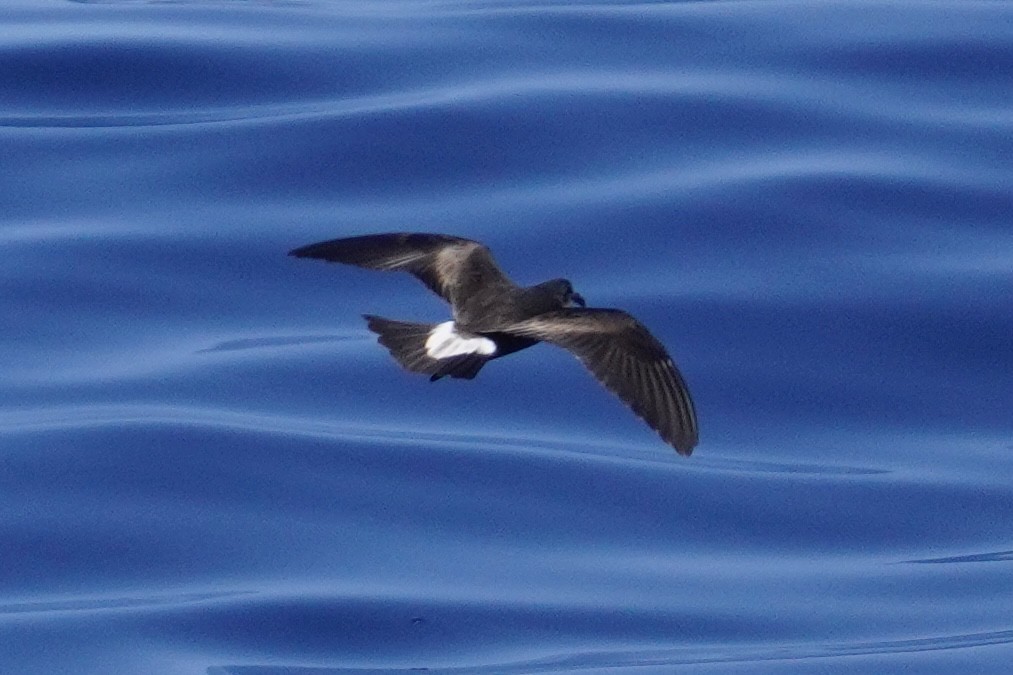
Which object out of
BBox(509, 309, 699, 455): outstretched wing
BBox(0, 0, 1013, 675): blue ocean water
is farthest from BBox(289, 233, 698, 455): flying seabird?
BBox(0, 0, 1013, 675): blue ocean water

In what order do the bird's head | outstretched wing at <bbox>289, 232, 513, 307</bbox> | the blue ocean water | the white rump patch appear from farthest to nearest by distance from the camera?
1. the blue ocean water
2. outstretched wing at <bbox>289, 232, 513, 307</bbox>
3. the bird's head
4. the white rump patch

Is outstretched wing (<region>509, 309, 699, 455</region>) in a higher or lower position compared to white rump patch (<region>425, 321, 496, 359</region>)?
lower

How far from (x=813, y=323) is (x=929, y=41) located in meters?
3.46

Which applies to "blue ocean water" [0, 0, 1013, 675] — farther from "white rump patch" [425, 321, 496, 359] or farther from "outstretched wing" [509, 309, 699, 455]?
"outstretched wing" [509, 309, 699, 455]

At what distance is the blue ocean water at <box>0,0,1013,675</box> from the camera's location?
738 cm

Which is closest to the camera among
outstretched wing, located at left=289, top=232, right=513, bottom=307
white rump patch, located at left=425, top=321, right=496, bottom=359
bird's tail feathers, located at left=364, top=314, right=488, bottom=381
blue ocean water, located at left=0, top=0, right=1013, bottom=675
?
bird's tail feathers, located at left=364, top=314, right=488, bottom=381

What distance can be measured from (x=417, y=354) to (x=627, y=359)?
600 mm

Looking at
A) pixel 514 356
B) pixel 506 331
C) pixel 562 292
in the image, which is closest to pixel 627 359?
pixel 506 331

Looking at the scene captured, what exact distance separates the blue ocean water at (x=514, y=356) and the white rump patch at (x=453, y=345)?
154cm

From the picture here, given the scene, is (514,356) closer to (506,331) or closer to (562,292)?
(562,292)

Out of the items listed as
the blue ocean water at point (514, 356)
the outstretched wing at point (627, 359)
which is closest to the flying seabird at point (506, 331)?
the outstretched wing at point (627, 359)

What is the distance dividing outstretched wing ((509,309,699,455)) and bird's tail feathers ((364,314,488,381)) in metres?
0.19

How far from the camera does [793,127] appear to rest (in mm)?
11180

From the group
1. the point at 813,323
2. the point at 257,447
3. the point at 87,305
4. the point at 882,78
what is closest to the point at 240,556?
the point at 257,447
